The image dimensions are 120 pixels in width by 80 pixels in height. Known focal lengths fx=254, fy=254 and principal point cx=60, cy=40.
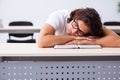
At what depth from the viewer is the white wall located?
211 inches

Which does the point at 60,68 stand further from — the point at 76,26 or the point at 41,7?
the point at 41,7

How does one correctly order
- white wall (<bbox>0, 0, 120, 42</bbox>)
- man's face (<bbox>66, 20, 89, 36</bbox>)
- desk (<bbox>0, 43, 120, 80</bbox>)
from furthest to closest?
1. white wall (<bbox>0, 0, 120, 42</bbox>)
2. man's face (<bbox>66, 20, 89, 36</bbox>)
3. desk (<bbox>0, 43, 120, 80</bbox>)

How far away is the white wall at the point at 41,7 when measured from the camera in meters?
5.36

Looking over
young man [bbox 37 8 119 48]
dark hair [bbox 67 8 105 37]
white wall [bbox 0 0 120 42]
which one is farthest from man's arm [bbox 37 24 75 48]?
white wall [bbox 0 0 120 42]

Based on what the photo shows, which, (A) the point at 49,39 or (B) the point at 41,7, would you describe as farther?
(B) the point at 41,7

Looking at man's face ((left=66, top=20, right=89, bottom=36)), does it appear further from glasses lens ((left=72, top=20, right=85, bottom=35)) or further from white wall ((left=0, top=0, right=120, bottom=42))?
white wall ((left=0, top=0, right=120, bottom=42))

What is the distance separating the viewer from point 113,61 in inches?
61.6

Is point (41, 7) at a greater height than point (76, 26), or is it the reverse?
point (76, 26)

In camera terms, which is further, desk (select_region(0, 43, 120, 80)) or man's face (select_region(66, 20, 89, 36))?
man's face (select_region(66, 20, 89, 36))

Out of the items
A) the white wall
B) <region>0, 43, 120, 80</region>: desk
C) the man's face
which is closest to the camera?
<region>0, 43, 120, 80</region>: desk

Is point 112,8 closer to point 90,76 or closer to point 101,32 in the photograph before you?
point 101,32

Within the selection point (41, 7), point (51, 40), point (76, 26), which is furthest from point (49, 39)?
point (41, 7)

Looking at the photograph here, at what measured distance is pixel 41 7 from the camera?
5.39m

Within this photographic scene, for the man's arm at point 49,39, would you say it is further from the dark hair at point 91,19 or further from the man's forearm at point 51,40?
the dark hair at point 91,19
